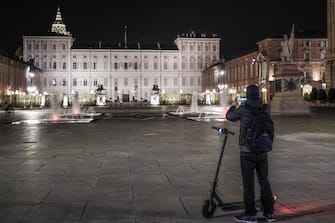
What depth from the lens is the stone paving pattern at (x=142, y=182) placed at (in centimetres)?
648

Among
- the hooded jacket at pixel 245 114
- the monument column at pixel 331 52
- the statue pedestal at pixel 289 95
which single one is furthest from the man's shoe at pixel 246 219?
the monument column at pixel 331 52

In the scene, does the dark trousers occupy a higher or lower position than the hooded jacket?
lower

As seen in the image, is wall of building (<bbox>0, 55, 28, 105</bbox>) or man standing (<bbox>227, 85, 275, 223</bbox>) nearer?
man standing (<bbox>227, 85, 275, 223</bbox>)

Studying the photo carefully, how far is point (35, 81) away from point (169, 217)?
129m

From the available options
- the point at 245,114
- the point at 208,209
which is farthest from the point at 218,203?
the point at 245,114

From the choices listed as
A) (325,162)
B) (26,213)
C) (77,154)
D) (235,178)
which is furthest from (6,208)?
(325,162)

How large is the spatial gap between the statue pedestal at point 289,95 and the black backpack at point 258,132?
34013 millimetres

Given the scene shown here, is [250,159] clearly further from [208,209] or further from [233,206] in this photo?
[233,206]

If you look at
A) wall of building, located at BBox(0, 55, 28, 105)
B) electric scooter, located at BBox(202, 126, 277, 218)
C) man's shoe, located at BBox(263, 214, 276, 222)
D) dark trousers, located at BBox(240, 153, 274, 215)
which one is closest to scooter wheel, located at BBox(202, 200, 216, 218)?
electric scooter, located at BBox(202, 126, 277, 218)

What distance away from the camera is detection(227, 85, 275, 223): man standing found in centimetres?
604

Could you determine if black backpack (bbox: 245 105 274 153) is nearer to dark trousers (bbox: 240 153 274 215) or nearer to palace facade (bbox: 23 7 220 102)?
dark trousers (bbox: 240 153 274 215)

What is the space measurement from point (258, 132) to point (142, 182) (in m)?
3.31

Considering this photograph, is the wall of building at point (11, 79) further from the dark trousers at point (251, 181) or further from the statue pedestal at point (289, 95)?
the dark trousers at point (251, 181)

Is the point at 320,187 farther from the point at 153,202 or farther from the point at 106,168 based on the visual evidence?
the point at 106,168
